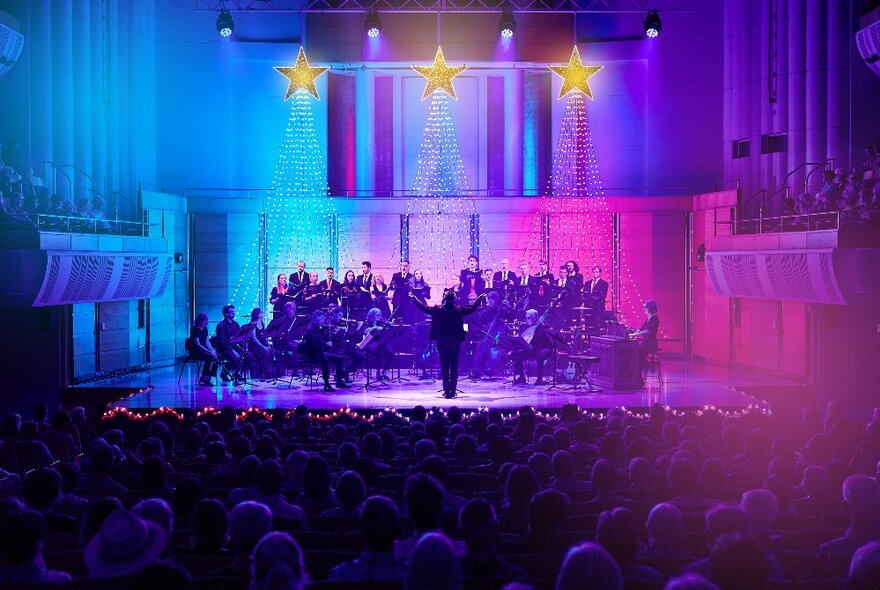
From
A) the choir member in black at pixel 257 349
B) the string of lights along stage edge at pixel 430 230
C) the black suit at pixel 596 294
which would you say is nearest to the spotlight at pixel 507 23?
the string of lights along stage edge at pixel 430 230

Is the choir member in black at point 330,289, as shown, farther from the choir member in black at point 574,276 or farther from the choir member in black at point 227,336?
the choir member in black at point 574,276

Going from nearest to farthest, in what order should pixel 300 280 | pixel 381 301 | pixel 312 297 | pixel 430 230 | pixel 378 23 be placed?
1. pixel 312 297
2. pixel 378 23
3. pixel 381 301
4. pixel 300 280
5. pixel 430 230

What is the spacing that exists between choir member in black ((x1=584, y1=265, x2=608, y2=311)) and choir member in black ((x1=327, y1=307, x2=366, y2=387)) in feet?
13.3

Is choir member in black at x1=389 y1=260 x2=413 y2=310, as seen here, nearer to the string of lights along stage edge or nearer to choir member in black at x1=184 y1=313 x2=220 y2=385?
the string of lights along stage edge

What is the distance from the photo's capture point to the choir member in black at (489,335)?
49.0 feet

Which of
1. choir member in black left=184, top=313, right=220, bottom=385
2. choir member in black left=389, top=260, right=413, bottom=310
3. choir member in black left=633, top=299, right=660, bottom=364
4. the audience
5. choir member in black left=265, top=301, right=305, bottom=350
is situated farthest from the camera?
choir member in black left=389, top=260, right=413, bottom=310

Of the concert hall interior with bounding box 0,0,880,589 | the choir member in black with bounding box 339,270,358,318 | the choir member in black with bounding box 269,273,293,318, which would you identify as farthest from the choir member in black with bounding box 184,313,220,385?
the choir member in black with bounding box 339,270,358,318

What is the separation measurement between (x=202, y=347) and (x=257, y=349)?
1.08 meters

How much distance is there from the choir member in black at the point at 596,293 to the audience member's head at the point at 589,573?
1293 cm

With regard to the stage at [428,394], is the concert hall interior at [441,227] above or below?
above

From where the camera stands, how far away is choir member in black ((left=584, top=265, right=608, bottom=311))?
51.9ft

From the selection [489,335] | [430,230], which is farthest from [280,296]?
[430,230]

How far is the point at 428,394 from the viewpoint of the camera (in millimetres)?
13641

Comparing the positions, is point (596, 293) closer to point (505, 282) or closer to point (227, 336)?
point (505, 282)
